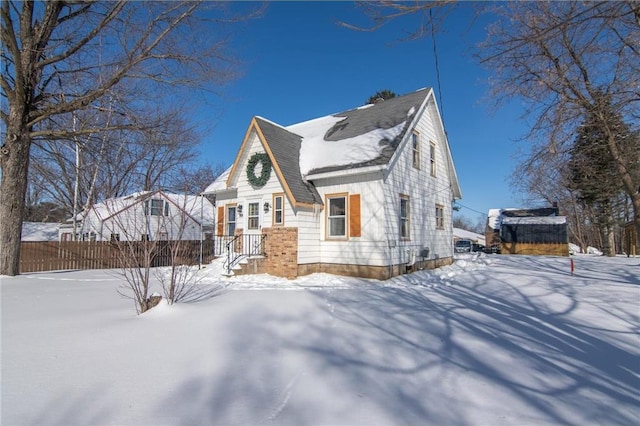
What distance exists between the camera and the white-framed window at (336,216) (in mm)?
12195

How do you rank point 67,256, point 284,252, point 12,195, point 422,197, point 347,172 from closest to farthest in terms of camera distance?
point 12,195 < point 284,252 < point 347,172 < point 422,197 < point 67,256

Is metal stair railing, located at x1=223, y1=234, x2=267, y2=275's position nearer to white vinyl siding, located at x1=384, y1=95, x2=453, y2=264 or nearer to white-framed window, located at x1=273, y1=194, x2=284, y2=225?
white-framed window, located at x1=273, y1=194, x2=284, y2=225

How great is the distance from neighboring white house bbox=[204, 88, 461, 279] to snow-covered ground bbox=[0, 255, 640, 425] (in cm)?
444

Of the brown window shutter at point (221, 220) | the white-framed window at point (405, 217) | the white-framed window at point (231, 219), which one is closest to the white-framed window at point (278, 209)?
the white-framed window at point (231, 219)

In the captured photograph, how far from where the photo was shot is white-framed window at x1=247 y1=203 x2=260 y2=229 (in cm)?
1354

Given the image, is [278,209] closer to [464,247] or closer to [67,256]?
[67,256]

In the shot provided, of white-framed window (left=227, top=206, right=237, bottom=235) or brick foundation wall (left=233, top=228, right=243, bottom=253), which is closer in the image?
brick foundation wall (left=233, top=228, right=243, bottom=253)

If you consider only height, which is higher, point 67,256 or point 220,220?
point 220,220

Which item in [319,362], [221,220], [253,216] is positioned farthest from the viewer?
[221,220]

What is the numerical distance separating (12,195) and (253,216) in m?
7.48

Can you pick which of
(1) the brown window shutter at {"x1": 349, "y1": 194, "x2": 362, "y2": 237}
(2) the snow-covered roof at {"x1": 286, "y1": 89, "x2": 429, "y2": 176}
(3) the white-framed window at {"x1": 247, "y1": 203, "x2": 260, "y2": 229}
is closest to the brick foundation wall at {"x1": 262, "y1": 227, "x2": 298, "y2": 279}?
(1) the brown window shutter at {"x1": 349, "y1": 194, "x2": 362, "y2": 237}

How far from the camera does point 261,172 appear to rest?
13.0 m

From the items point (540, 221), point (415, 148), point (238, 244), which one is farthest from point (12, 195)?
point (540, 221)

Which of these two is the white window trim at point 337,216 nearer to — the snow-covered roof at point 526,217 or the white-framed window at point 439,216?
the white-framed window at point 439,216
